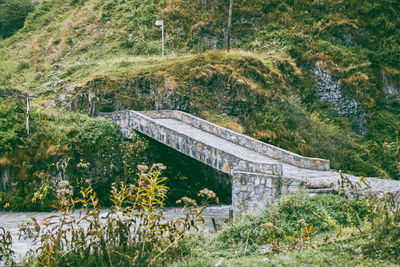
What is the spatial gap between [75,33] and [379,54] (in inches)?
874

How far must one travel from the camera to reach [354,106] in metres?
23.2

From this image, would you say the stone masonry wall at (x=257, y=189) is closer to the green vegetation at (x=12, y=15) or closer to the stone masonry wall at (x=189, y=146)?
the stone masonry wall at (x=189, y=146)

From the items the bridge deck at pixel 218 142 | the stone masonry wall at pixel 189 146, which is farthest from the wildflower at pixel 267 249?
the bridge deck at pixel 218 142

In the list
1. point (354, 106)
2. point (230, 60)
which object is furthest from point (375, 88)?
point (230, 60)

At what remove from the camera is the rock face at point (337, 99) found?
22984 millimetres

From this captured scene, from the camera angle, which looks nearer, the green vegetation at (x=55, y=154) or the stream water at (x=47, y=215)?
the stream water at (x=47, y=215)

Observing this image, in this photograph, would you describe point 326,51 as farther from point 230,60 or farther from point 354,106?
point 230,60

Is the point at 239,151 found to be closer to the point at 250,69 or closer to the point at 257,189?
the point at 257,189

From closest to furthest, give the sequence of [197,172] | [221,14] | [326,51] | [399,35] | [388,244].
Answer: [388,244] → [197,172] → [326,51] → [399,35] → [221,14]

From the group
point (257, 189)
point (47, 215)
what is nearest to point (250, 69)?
point (257, 189)

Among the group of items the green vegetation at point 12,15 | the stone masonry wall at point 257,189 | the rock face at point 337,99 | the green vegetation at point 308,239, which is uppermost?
the green vegetation at point 12,15

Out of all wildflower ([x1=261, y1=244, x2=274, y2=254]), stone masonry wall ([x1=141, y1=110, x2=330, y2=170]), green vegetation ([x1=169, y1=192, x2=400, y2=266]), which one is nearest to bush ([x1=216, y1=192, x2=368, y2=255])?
green vegetation ([x1=169, y1=192, x2=400, y2=266])

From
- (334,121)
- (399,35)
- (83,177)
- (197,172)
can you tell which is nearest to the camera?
(83,177)

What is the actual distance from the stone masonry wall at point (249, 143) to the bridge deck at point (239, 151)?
22 centimetres
